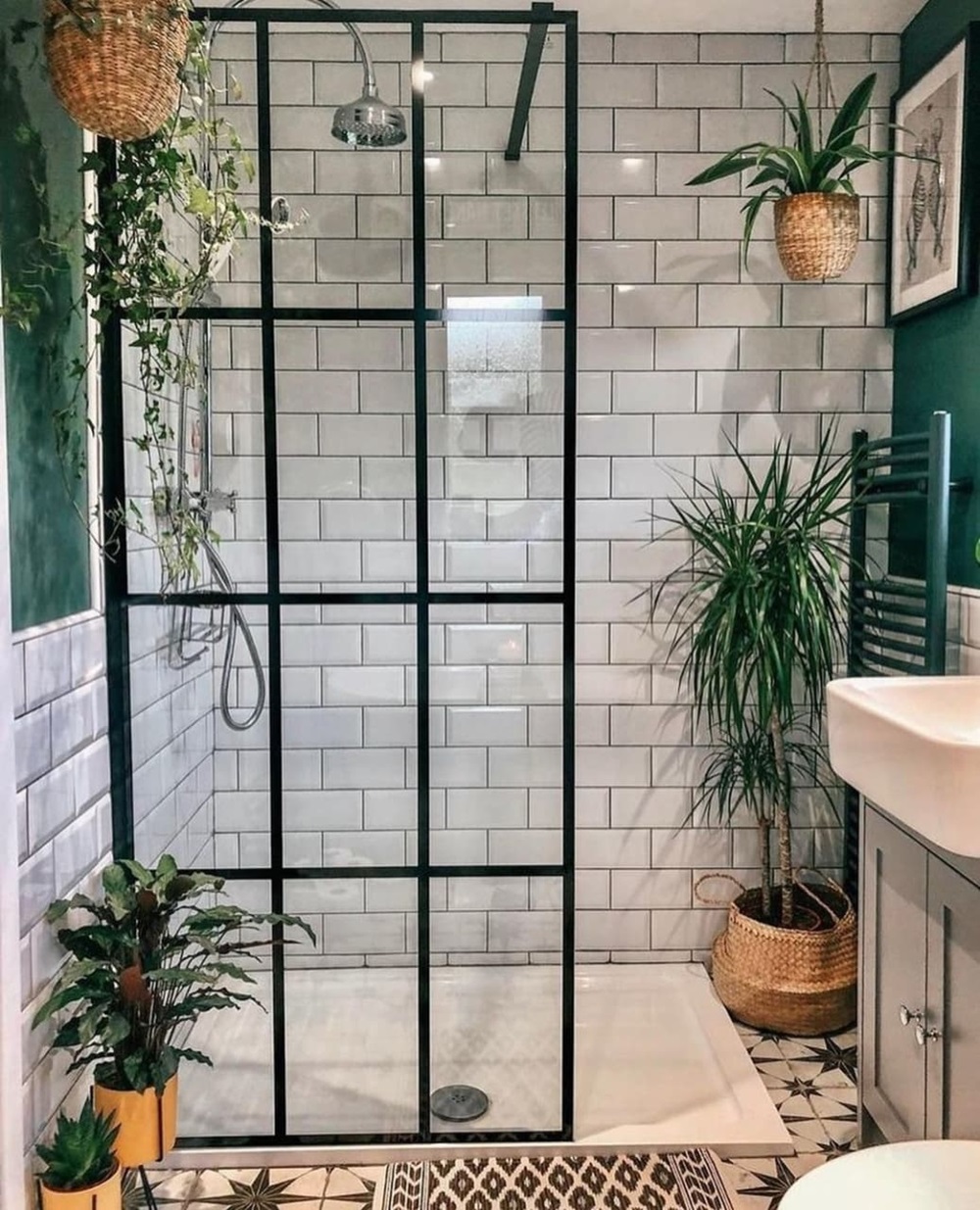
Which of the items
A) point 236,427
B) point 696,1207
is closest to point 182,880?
point 236,427

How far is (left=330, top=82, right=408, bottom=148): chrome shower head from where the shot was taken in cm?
212

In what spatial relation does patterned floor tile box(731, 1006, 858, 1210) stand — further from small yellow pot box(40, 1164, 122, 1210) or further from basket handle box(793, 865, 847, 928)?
small yellow pot box(40, 1164, 122, 1210)

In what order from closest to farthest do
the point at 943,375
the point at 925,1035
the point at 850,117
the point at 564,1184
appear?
the point at 925,1035 < the point at 564,1184 < the point at 850,117 < the point at 943,375

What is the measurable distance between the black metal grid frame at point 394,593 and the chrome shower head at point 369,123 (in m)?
0.04

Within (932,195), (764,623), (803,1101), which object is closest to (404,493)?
(764,623)

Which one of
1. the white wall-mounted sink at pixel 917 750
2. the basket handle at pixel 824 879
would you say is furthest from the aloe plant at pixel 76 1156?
the basket handle at pixel 824 879

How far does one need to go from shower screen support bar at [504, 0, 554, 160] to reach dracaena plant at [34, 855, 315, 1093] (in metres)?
1.70

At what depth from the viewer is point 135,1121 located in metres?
1.95

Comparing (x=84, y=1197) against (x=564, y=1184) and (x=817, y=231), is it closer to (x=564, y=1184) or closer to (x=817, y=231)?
(x=564, y=1184)

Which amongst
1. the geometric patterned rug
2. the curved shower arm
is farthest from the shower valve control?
the geometric patterned rug

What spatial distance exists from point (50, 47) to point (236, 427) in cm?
81

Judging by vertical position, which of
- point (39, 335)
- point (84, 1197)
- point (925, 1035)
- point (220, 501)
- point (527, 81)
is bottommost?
point (84, 1197)

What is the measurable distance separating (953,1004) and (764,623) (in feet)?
3.72

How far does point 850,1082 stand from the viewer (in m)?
2.65
